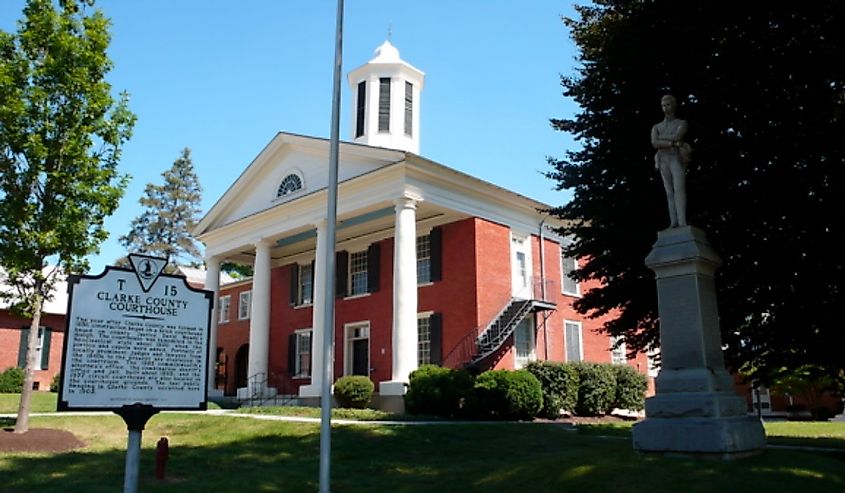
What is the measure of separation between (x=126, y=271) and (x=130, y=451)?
4.94ft

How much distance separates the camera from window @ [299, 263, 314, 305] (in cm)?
3222

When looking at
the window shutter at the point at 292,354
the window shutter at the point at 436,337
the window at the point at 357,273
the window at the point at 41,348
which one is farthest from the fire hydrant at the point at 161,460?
the window at the point at 41,348

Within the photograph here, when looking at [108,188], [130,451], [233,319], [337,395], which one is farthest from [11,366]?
[130,451]

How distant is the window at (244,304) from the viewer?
37.6 metres

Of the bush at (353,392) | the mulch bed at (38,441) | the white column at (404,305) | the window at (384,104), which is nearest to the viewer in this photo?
the mulch bed at (38,441)

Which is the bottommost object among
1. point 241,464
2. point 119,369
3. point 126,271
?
point 241,464

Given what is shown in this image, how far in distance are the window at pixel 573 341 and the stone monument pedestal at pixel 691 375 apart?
18400 mm

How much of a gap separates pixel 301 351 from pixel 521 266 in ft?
35.7

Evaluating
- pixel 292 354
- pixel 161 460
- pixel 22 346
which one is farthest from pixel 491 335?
pixel 22 346

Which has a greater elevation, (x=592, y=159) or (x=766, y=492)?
(x=592, y=159)

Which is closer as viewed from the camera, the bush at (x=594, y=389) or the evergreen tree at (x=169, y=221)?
the bush at (x=594, y=389)

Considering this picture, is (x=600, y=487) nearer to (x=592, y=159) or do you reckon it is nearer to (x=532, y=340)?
(x=592, y=159)

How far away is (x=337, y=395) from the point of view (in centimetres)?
2317

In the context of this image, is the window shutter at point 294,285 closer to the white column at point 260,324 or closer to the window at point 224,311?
the white column at point 260,324
